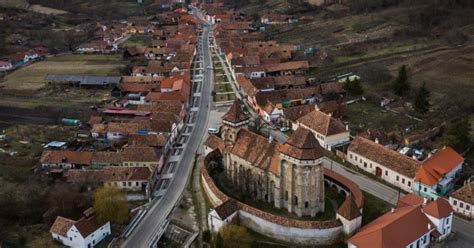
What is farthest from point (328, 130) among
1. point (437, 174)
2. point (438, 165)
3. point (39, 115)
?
point (39, 115)

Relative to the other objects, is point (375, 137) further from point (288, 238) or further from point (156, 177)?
point (156, 177)

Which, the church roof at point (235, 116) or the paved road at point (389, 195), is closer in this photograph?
the paved road at point (389, 195)

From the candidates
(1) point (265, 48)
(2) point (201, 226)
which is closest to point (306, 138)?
(2) point (201, 226)

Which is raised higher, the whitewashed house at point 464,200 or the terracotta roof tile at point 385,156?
the terracotta roof tile at point 385,156

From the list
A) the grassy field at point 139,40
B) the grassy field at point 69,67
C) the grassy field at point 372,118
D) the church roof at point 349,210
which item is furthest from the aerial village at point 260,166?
the grassy field at point 139,40

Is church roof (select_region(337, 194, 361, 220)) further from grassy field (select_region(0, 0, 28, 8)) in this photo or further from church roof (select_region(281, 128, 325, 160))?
grassy field (select_region(0, 0, 28, 8))

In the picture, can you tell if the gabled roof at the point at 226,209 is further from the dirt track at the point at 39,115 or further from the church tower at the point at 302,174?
the dirt track at the point at 39,115
